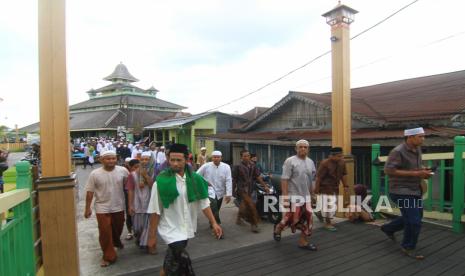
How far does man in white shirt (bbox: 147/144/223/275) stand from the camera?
302 centimetres

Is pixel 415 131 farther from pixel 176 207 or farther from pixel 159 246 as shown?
pixel 159 246

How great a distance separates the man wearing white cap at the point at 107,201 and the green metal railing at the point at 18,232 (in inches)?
46.4

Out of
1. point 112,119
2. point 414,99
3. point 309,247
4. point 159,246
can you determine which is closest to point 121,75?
point 112,119

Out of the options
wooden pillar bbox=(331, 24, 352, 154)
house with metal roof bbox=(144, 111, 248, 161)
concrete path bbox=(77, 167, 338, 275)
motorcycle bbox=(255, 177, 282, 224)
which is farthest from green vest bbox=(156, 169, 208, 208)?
house with metal roof bbox=(144, 111, 248, 161)

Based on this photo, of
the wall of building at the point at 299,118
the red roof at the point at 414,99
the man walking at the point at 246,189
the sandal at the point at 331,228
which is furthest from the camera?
the wall of building at the point at 299,118

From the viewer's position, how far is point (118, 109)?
38.6 meters

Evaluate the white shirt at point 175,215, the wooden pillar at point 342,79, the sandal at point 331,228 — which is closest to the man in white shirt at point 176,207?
the white shirt at point 175,215

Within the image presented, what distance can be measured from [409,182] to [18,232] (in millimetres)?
4429

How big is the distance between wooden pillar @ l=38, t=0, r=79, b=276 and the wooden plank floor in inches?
38.2

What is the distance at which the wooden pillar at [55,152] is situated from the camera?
11.8 feet

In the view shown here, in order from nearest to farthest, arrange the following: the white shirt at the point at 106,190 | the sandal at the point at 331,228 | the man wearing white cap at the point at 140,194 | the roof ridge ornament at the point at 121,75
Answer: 1. the white shirt at the point at 106,190
2. the man wearing white cap at the point at 140,194
3. the sandal at the point at 331,228
4. the roof ridge ornament at the point at 121,75

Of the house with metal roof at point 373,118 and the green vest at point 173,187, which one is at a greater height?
the house with metal roof at point 373,118

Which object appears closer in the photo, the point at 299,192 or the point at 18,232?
the point at 18,232

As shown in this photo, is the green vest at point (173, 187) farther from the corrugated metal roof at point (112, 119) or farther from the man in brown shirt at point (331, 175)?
the corrugated metal roof at point (112, 119)
